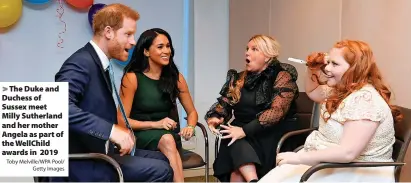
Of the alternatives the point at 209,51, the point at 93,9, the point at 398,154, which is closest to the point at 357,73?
the point at 398,154

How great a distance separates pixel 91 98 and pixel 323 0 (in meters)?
2.01

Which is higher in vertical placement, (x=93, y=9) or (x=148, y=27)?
(x=93, y=9)

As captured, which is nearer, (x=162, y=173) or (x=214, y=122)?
(x=162, y=173)

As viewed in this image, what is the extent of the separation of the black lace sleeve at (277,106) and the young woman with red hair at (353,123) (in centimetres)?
62

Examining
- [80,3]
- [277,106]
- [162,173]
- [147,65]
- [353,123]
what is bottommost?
[162,173]

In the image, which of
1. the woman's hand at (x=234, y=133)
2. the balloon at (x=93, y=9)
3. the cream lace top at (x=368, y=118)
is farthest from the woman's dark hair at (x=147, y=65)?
the balloon at (x=93, y=9)

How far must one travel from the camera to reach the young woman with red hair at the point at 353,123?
78.6 inches

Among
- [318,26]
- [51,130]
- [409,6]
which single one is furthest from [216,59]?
[51,130]

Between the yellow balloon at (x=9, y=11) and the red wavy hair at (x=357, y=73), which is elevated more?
the yellow balloon at (x=9, y=11)

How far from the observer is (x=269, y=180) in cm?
229

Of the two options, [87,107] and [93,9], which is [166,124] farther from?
[93,9]

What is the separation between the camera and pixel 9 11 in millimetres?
3764

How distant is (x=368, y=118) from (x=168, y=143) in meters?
1.23

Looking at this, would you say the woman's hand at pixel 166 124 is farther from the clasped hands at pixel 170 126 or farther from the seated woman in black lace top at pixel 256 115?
the seated woman in black lace top at pixel 256 115
